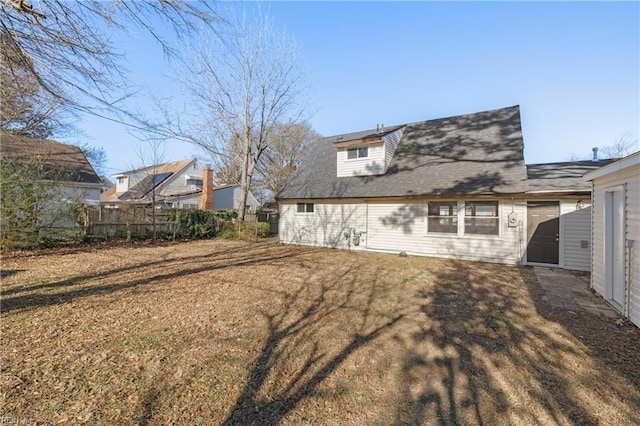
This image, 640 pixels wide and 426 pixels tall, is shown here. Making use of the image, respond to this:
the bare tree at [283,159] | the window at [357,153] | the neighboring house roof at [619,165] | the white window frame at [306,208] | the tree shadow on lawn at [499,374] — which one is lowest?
the tree shadow on lawn at [499,374]

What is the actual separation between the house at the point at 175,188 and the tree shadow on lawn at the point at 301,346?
815 inches

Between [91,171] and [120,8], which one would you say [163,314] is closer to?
[120,8]

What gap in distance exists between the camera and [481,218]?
381 inches

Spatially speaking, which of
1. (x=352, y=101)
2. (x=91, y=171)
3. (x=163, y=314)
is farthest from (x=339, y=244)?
(x=91, y=171)

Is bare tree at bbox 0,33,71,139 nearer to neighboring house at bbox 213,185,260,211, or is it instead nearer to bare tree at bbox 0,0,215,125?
bare tree at bbox 0,0,215,125

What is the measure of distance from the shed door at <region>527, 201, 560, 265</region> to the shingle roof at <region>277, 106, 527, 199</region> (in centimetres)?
89

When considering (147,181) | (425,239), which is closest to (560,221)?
(425,239)

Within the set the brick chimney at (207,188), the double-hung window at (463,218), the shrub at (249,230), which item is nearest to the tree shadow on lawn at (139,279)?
the shrub at (249,230)

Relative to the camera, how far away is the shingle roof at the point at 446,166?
9812 mm

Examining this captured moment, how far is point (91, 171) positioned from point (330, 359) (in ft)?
62.2

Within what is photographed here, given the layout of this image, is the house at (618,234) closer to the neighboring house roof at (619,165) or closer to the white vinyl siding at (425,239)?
the neighboring house roof at (619,165)

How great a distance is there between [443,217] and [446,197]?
0.77m

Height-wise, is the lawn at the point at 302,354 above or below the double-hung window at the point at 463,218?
below

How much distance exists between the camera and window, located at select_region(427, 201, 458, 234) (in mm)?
10150
